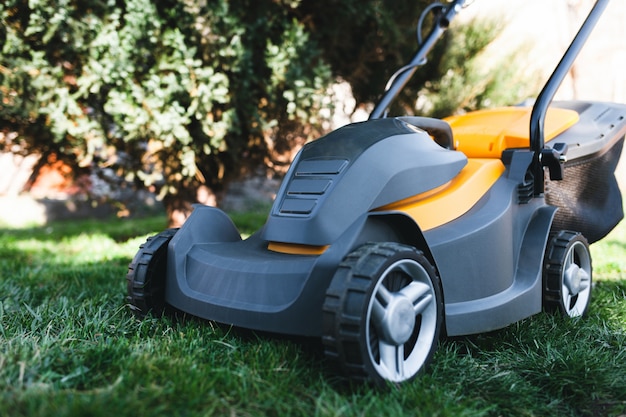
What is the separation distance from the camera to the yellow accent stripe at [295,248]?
171 centimetres

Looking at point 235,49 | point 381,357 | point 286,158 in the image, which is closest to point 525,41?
point 286,158

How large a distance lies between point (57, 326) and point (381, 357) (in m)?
1.14

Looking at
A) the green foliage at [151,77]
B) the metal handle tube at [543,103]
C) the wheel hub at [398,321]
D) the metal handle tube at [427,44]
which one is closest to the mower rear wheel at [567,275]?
the metal handle tube at [543,103]

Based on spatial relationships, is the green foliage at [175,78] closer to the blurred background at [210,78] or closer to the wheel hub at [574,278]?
the blurred background at [210,78]

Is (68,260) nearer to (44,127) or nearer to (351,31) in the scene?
(44,127)

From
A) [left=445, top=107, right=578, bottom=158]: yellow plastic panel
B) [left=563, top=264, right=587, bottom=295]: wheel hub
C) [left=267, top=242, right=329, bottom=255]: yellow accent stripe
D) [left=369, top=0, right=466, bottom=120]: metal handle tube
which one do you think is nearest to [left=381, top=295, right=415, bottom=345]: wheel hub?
[left=267, top=242, right=329, bottom=255]: yellow accent stripe

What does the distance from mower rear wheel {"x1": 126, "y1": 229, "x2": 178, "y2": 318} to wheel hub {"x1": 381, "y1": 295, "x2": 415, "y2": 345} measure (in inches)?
34.4

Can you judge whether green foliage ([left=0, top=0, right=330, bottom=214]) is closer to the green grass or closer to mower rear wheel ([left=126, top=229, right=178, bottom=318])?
the green grass

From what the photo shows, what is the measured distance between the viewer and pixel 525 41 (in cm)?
→ 531

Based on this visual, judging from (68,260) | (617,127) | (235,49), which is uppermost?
(235,49)

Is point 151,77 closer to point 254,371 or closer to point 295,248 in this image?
point 295,248

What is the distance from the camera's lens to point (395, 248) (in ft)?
4.96

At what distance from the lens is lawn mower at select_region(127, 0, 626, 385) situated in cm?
150

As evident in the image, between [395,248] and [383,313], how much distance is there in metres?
0.17
